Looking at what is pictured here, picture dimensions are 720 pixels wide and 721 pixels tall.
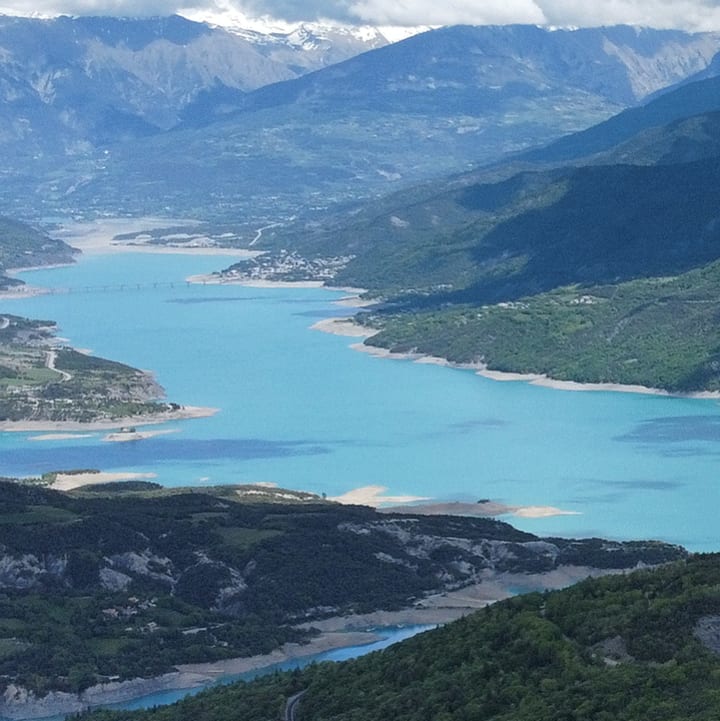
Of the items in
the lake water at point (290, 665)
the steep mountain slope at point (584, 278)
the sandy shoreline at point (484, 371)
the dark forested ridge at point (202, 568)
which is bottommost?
the lake water at point (290, 665)

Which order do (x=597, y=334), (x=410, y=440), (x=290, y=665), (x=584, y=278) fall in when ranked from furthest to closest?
1. (x=584, y=278)
2. (x=597, y=334)
3. (x=410, y=440)
4. (x=290, y=665)

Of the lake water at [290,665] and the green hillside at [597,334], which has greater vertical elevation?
the green hillside at [597,334]

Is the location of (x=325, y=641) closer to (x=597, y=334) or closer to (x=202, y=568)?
(x=202, y=568)

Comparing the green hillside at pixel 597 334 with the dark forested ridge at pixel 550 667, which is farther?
the green hillside at pixel 597 334

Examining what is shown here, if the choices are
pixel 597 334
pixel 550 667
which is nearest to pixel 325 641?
pixel 550 667

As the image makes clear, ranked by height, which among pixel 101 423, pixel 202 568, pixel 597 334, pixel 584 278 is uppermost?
pixel 584 278

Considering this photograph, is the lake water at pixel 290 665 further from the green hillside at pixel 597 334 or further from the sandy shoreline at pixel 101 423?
the green hillside at pixel 597 334

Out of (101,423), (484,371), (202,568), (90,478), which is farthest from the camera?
(484,371)

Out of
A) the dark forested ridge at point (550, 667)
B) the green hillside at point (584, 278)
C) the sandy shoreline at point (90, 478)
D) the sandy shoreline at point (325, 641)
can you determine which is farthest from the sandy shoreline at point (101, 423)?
the dark forested ridge at point (550, 667)
